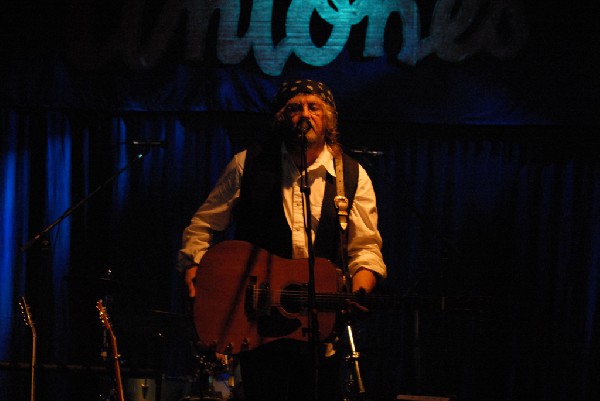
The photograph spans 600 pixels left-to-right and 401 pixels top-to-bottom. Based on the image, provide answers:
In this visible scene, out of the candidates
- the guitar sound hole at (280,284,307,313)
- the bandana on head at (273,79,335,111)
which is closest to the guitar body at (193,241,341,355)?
the guitar sound hole at (280,284,307,313)

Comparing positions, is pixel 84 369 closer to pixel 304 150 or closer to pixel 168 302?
pixel 168 302

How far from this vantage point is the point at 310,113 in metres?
3.94

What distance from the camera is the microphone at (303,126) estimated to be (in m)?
3.52

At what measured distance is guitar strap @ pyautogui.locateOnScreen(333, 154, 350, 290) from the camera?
3490mm

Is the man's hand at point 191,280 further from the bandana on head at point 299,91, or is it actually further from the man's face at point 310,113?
the bandana on head at point 299,91

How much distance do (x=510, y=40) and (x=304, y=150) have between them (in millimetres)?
3239

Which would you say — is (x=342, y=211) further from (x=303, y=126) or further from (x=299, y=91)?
(x=299, y=91)

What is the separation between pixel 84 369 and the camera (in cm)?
577

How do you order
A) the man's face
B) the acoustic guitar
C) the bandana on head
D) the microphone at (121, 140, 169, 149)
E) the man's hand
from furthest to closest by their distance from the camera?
the microphone at (121, 140, 169, 149) < the bandana on head < the man's face < the man's hand < the acoustic guitar

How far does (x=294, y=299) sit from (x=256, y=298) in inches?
7.6

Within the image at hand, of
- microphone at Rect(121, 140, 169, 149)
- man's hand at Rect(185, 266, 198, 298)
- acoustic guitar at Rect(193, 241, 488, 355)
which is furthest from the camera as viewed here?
microphone at Rect(121, 140, 169, 149)

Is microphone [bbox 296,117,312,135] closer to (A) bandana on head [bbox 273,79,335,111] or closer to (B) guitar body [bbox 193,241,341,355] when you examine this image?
(A) bandana on head [bbox 273,79,335,111]

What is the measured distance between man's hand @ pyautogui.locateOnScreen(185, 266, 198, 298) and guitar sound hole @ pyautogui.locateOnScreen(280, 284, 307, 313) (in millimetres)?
460

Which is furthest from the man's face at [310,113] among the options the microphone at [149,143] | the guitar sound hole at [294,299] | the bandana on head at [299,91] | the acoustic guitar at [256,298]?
the microphone at [149,143]
